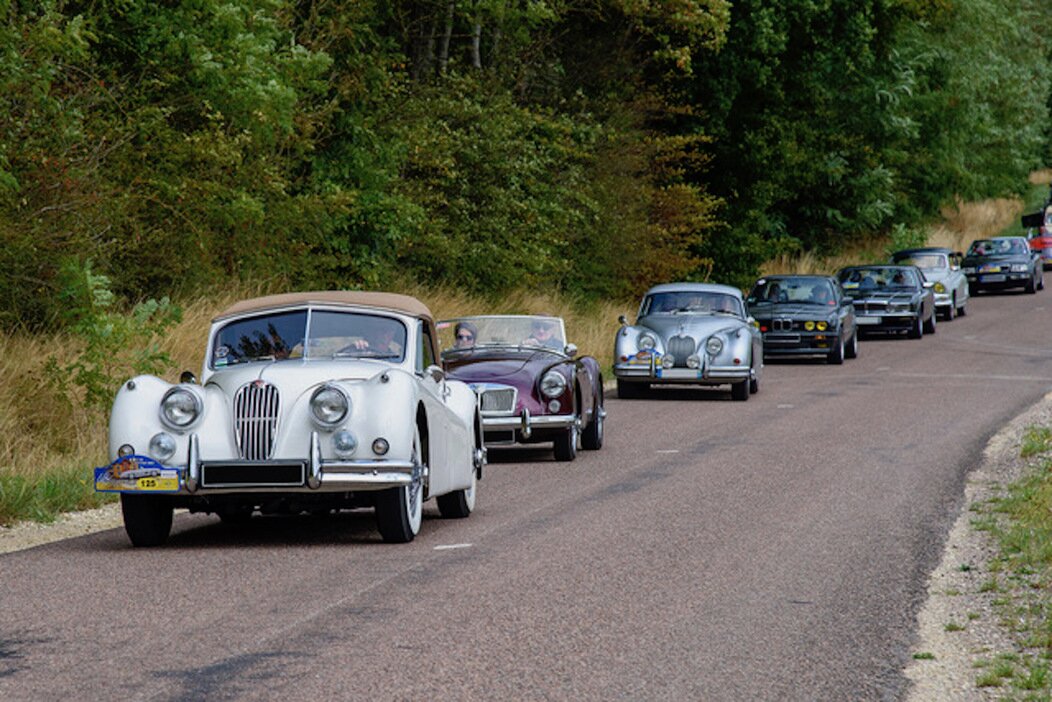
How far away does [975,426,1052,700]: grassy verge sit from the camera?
7.65 meters

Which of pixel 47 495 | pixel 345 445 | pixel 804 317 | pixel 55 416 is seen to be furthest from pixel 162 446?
pixel 804 317

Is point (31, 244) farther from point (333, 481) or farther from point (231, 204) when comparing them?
point (333, 481)

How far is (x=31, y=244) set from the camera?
1822 centimetres

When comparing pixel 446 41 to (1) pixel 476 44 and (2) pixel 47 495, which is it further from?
(2) pixel 47 495

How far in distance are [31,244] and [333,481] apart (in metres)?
8.20

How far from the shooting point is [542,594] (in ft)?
31.6

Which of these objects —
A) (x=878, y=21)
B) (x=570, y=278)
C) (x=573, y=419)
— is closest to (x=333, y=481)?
(x=573, y=419)

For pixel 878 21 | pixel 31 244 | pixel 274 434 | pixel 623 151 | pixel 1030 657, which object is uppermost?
pixel 878 21

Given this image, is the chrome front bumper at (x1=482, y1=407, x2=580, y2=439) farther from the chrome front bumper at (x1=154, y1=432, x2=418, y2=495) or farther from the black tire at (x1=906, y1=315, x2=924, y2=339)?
the black tire at (x1=906, y1=315, x2=924, y2=339)

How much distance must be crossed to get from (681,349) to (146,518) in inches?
544

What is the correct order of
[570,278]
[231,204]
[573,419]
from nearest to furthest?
[573,419] → [231,204] → [570,278]

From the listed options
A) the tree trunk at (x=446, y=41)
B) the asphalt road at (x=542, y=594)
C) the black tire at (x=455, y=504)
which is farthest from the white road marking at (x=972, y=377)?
the black tire at (x=455, y=504)

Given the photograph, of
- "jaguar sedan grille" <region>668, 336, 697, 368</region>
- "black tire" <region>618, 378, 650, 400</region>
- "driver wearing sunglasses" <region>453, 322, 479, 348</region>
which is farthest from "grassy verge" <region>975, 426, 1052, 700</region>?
"black tire" <region>618, 378, 650, 400</region>

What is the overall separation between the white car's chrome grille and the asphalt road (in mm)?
526
